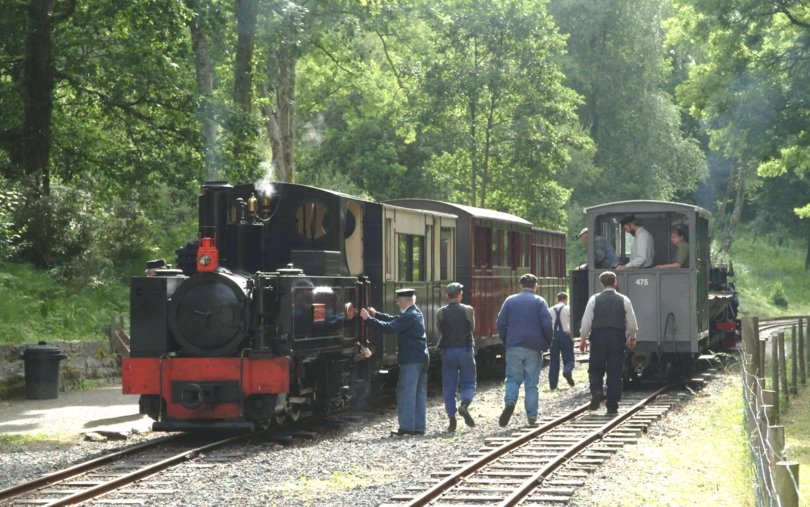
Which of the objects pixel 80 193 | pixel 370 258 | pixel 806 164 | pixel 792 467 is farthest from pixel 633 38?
pixel 792 467

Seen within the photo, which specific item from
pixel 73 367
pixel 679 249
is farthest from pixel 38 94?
pixel 679 249

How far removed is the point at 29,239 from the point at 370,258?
1042 cm

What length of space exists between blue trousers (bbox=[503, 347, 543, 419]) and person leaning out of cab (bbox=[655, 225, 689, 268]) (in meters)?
5.29

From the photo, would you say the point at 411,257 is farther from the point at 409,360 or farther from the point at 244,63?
the point at 244,63

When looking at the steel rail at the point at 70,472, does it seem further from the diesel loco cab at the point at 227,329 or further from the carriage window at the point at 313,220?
the carriage window at the point at 313,220

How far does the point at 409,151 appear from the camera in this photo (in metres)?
52.5

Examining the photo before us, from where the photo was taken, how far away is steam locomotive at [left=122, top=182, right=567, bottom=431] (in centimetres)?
1419

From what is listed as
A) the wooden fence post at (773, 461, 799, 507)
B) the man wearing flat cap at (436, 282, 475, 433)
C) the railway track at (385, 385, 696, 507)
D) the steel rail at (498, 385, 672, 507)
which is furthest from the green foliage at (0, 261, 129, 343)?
the wooden fence post at (773, 461, 799, 507)

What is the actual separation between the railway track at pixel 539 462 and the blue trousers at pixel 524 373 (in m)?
0.33

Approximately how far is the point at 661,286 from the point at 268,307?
8172 mm

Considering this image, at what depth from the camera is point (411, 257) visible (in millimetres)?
18750

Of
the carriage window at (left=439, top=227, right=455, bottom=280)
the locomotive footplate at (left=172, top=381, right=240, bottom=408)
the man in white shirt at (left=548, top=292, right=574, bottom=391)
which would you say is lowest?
the locomotive footplate at (left=172, top=381, right=240, bottom=408)

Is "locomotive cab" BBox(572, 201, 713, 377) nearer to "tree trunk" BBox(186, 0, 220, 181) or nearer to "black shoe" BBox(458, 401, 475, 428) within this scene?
"black shoe" BBox(458, 401, 475, 428)

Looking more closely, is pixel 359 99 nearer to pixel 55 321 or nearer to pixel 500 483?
pixel 55 321
